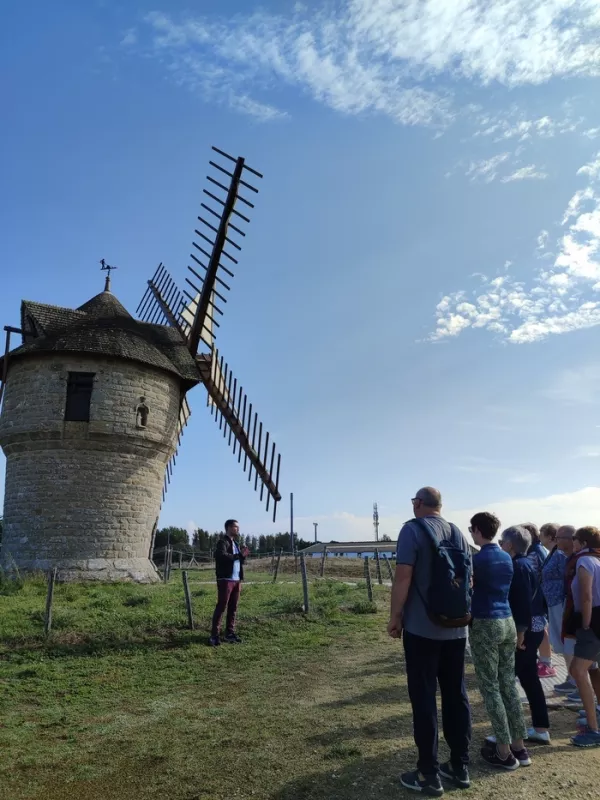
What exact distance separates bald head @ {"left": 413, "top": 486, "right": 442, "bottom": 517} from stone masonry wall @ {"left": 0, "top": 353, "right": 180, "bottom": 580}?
12.8 m

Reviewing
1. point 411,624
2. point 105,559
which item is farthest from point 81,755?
point 105,559

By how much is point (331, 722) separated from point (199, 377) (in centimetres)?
1457

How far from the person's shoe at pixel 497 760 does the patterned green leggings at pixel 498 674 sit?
118mm

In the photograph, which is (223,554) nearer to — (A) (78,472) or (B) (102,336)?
(A) (78,472)

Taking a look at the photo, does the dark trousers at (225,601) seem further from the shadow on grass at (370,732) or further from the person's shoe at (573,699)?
the person's shoe at (573,699)

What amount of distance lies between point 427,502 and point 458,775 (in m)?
1.87

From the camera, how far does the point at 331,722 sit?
5270mm

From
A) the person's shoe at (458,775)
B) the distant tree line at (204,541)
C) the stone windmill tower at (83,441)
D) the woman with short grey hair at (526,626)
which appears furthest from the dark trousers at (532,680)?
the distant tree line at (204,541)

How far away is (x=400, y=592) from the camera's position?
13.1ft

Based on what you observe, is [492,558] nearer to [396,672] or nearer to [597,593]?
[597,593]

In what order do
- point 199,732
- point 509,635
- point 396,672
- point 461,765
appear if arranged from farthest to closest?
point 396,672 → point 199,732 → point 509,635 → point 461,765

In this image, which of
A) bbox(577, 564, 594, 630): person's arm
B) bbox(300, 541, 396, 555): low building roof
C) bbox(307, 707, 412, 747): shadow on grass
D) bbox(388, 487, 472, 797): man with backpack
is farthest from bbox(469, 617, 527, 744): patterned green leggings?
bbox(300, 541, 396, 555): low building roof

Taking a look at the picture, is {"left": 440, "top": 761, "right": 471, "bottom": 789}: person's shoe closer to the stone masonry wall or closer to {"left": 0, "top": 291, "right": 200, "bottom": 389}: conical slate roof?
the stone masonry wall

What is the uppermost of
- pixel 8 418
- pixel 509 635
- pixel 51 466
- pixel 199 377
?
pixel 199 377
